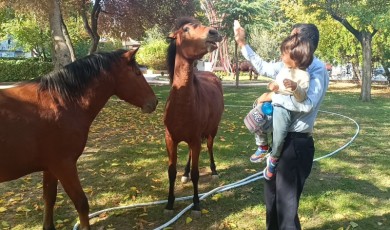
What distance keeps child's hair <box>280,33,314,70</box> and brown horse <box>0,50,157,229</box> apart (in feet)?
5.05

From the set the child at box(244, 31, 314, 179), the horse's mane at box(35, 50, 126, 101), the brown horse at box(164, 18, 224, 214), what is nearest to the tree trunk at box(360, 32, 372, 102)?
the brown horse at box(164, 18, 224, 214)

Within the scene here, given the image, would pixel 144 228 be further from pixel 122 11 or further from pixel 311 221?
pixel 122 11

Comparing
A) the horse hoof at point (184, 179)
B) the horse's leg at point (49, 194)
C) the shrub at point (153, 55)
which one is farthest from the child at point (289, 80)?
the shrub at point (153, 55)

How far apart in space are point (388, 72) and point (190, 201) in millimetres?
25722

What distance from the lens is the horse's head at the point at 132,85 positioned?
11.4 ft

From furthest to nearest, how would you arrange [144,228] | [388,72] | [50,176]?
[388,72], [144,228], [50,176]

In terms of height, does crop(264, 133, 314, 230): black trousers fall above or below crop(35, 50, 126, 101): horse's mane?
below

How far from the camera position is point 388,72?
83.9 feet

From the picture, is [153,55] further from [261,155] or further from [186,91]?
[261,155]

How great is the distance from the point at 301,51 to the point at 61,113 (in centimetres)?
213

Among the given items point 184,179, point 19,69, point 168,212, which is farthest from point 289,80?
point 19,69

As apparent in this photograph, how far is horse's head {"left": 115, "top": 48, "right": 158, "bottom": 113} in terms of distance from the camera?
346 cm

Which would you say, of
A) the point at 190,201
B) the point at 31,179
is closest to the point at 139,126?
the point at 31,179

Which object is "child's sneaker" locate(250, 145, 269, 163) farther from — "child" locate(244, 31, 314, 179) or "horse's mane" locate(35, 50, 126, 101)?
"horse's mane" locate(35, 50, 126, 101)
